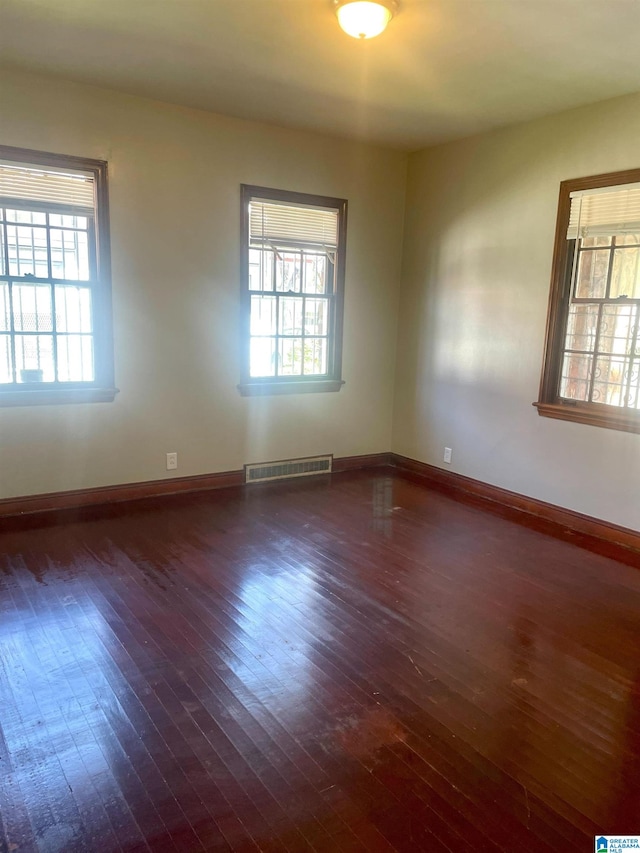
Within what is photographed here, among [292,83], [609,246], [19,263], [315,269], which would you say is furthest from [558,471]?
[19,263]

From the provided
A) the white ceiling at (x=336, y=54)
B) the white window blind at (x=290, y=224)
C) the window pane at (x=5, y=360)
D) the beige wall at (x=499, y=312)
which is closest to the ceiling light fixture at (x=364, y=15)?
the white ceiling at (x=336, y=54)

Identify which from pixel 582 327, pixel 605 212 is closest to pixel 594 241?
pixel 605 212

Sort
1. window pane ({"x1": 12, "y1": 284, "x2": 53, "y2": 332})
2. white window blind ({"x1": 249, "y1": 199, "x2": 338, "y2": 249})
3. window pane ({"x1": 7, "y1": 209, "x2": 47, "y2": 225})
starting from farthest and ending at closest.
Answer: white window blind ({"x1": 249, "y1": 199, "x2": 338, "y2": 249}), window pane ({"x1": 12, "y1": 284, "x2": 53, "y2": 332}), window pane ({"x1": 7, "y1": 209, "x2": 47, "y2": 225})

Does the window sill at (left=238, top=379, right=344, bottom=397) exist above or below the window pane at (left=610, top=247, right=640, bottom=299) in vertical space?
below

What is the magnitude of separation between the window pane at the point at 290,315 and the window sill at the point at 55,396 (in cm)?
150

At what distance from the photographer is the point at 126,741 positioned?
6.54 ft

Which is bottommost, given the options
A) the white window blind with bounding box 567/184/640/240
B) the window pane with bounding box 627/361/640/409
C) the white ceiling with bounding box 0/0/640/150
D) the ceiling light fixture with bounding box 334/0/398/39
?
the window pane with bounding box 627/361/640/409

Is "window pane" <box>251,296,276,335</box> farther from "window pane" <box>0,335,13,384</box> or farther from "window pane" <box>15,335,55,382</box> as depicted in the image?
"window pane" <box>0,335,13,384</box>

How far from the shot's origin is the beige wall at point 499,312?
13.0 ft

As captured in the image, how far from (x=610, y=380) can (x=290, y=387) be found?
2.46m

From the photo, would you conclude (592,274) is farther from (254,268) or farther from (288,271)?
(254,268)

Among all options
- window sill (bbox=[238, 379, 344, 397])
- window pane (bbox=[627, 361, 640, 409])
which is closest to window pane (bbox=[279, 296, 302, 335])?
window sill (bbox=[238, 379, 344, 397])

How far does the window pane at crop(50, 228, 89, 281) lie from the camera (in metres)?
4.00

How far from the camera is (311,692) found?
2.28 m
